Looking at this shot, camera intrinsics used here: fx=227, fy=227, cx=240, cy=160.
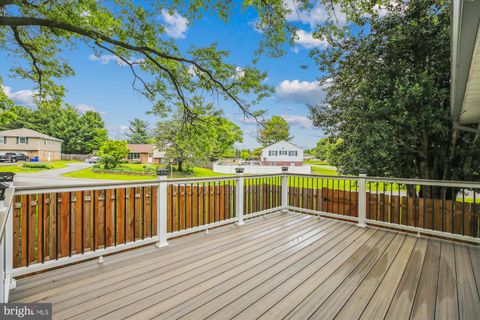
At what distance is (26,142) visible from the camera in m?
23.0

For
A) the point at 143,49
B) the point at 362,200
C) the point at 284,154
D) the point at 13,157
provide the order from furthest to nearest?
the point at 284,154, the point at 13,157, the point at 143,49, the point at 362,200

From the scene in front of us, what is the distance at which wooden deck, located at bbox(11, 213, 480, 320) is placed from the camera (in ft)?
6.25

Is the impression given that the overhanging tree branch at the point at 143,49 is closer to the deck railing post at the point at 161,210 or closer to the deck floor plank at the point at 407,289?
the deck railing post at the point at 161,210

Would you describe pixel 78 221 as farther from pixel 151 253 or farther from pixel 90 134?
pixel 90 134

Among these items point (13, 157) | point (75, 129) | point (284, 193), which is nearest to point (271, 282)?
point (284, 193)

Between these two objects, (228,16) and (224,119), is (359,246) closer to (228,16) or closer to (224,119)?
(224,119)

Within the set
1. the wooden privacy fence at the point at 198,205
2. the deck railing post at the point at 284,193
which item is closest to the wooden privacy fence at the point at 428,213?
the deck railing post at the point at 284,193

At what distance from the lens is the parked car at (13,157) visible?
20.4m

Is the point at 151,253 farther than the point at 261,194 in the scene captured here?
No

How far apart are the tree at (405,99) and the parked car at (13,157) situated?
1084 inches

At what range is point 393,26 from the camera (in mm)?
5211

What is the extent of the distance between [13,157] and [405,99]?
29.6m

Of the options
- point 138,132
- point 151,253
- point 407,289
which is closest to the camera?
point 407,289

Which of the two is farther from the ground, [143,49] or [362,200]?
[143,49]
